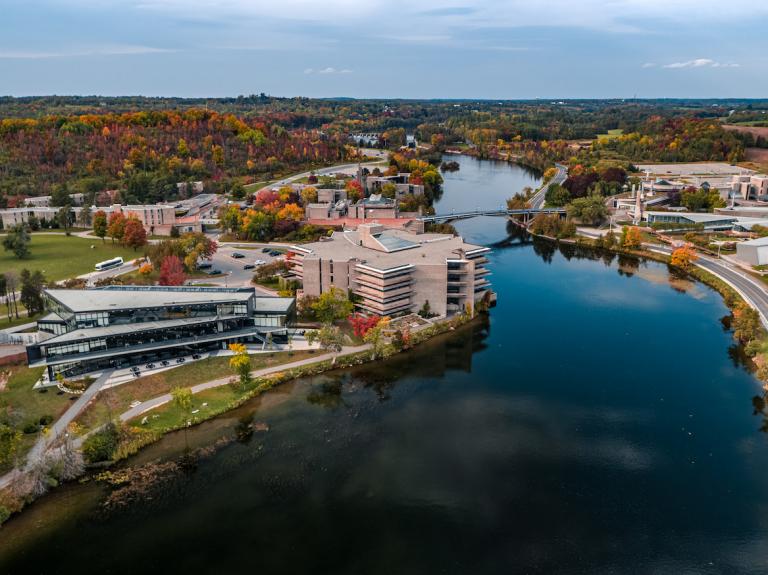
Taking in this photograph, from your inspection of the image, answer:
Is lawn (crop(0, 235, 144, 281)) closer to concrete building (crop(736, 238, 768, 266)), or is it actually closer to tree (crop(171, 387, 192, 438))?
tree (crop(171, 387, 192, 438))

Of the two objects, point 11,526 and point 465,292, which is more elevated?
point 465,292

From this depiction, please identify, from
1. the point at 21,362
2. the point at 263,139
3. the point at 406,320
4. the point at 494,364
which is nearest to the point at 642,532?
the point at 494,364

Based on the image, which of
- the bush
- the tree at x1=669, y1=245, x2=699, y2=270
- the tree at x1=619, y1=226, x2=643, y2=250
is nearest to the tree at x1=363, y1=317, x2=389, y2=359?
the bush

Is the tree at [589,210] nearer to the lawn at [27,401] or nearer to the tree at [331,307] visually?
the tree at [331,307]

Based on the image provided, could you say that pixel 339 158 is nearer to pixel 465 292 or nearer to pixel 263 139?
pixel 263 139

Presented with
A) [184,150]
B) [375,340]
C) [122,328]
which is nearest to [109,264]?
[122,328]

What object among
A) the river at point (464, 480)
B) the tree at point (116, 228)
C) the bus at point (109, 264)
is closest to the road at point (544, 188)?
the river at point (464, 480)

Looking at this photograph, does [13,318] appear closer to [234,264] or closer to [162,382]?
[162,382]
